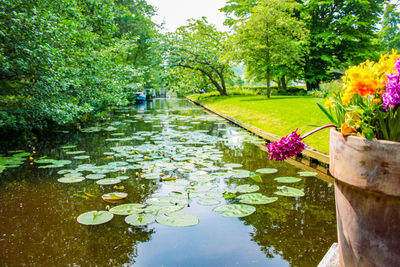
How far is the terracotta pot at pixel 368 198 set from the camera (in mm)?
1212

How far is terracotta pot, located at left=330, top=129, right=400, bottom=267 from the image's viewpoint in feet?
3.98

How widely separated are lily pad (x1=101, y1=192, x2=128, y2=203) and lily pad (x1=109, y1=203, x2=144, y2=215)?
263 millimetres

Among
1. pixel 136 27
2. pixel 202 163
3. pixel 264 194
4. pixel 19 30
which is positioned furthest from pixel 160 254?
pixel 136 27

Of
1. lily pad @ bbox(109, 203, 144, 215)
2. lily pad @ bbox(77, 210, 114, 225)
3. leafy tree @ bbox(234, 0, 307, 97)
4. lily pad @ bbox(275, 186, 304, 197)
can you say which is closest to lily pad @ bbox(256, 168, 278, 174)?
lily pad @ bbox(275, 186, 304, 197)

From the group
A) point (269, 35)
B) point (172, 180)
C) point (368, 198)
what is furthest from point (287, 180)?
point (269, 35)

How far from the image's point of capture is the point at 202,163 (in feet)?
16.7

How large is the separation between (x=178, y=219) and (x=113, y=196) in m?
1.07

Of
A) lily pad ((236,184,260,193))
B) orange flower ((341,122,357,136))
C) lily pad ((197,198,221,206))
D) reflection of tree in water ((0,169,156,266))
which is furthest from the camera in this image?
lily pad ((236,184,260,193))

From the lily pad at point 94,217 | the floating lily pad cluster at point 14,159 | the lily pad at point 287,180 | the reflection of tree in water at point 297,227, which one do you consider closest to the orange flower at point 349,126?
the reflection of tree in water at point 297,227

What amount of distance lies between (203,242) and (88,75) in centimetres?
716

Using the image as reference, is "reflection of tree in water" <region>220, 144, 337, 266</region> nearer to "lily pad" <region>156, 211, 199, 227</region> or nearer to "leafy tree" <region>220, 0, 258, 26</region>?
"lily pad" <region>156, 211, 199, 227</region>

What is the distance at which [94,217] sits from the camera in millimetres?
2889

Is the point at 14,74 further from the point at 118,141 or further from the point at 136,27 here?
the point at 136,27

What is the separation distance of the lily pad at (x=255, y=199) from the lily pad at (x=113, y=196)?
60.4 inches
